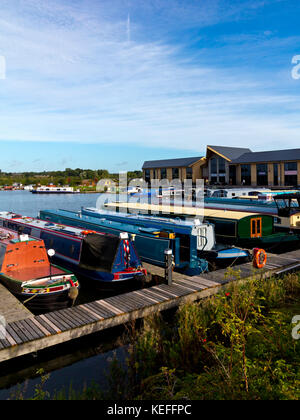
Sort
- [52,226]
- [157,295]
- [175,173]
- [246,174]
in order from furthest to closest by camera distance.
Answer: [175,173], [246,174], [52,226], [157,295]

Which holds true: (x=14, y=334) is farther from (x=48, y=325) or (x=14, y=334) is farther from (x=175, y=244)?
(x=175, y=244)

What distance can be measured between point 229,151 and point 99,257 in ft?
253

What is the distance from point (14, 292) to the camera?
557 inches

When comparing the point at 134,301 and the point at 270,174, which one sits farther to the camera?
the point at 270,174

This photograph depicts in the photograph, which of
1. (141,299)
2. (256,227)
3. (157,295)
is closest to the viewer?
(141,299)

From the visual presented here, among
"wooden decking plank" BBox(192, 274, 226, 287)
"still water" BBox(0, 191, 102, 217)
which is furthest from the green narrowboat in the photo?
"still water" BBox(0, 191, 102, 217)

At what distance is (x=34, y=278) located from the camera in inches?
570

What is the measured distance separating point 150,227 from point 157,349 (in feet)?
38.1

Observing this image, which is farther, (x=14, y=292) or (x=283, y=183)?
(x=283, y=183)

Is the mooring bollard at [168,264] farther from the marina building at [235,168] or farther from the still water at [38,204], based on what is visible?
the marina building at [235,168]

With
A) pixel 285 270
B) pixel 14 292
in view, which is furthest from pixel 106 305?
pixel 285 270

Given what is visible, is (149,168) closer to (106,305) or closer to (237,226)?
(237,226)

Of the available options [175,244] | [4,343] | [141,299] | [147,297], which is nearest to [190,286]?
[147,297]
